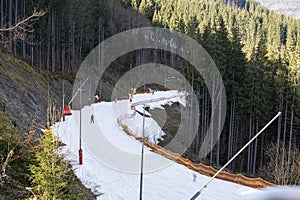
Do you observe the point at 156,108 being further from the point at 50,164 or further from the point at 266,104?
the point at 50,164

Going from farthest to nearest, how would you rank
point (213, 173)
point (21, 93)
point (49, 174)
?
point (21, 93) → point (213, 173) → point (49, 174)

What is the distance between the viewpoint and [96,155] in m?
21.9

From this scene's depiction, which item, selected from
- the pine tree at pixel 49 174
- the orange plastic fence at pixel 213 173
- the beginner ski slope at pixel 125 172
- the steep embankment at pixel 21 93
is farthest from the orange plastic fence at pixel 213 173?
the pine tree at pixel 49 174

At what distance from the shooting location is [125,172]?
19891 mm

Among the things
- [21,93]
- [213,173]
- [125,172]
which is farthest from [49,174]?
[21,93]

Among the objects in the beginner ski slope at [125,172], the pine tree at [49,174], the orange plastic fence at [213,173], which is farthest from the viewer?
the orange plastic fence at [213,173]

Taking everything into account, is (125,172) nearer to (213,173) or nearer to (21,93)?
(213,173)

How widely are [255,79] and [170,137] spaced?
1259 centimetres

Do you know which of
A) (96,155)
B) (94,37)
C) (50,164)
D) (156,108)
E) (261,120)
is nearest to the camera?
(50,164)

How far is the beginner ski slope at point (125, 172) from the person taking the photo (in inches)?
674

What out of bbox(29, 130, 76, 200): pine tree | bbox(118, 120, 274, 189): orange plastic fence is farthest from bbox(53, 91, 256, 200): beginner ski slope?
bbox(29, 130, 76, 200): pine tree

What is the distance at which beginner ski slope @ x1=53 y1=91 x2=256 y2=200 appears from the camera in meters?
17.1

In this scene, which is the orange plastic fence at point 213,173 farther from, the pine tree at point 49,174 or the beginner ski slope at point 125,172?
the pine tree at point 49,174

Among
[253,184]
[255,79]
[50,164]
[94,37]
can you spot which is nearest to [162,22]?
[94,37]
